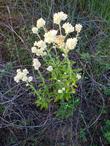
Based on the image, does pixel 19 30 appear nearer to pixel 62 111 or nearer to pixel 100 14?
pixel 100 14

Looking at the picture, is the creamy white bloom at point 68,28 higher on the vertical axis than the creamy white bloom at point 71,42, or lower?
higher

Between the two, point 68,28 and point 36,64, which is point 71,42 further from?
point 36,64

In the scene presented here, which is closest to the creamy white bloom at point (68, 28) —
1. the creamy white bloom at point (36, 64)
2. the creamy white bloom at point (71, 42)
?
the creamy white bloom at point (71, 42)

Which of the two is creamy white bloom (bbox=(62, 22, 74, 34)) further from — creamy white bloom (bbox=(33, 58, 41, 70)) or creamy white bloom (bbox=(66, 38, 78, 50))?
creamy white bloom (bbox=(33, 58, 41, 70))

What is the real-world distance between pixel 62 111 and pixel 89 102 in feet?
0.72

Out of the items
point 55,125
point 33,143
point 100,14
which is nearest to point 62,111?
point 55,125

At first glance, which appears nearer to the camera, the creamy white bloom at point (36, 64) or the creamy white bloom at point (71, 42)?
the creamy white bloom at point (71, 42)

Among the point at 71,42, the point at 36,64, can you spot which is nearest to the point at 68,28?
the point at 71,42

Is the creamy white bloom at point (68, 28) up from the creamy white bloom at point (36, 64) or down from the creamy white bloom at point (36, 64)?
up

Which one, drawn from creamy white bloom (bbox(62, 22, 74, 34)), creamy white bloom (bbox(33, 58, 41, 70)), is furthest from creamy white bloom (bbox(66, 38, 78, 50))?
creamy white bloom (bbox(33, 58, 41, 70))

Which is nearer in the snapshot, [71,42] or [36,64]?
[71,42]

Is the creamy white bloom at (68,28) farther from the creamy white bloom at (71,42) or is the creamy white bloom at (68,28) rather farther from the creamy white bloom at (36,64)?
the creamy white bloom at (36,64)

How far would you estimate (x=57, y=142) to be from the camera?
2.41 m

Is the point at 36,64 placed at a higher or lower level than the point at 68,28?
lower
